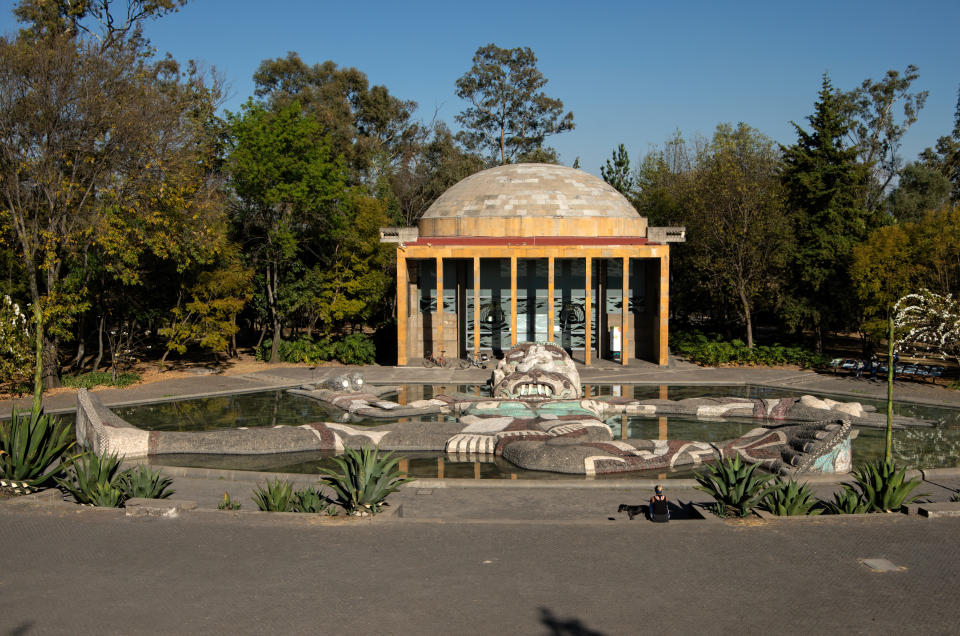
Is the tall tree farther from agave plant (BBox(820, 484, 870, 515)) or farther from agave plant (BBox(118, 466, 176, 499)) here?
agave plant (BBox(118, 466, 176, 499))

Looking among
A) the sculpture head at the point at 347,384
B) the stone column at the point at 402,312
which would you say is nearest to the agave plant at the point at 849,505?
the sculpture head at the point at 347,384

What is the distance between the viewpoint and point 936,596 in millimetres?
9086

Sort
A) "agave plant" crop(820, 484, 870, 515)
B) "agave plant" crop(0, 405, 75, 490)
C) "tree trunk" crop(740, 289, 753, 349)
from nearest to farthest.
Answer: "agave plant" crop(820, 484, 870, 515) → "agave plant" crop(0, 405, 75, 490) → "tree trunk" crop(740, 289, 753, 349)

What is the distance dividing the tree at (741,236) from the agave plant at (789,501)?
85.9 ft

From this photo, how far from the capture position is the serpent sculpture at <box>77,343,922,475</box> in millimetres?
17234

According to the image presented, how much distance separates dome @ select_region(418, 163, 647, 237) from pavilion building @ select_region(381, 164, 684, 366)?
50mm

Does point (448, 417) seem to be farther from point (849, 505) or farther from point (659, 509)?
point (849, 505)

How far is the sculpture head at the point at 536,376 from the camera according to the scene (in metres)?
24.6

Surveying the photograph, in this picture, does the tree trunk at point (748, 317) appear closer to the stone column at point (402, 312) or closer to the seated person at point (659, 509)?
the stone column at point (402, 312)

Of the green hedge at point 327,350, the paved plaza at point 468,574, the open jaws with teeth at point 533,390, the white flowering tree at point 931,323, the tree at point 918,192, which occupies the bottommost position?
the paved plaza at point 468,574

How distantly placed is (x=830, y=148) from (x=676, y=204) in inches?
427

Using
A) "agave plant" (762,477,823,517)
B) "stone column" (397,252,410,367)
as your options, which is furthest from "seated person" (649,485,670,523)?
"stone column" (397,252,410,367)

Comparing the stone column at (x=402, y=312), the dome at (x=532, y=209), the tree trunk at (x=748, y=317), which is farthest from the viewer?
the tree trunk at (x=748, y=317)

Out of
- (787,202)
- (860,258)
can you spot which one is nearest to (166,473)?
(860,258)
